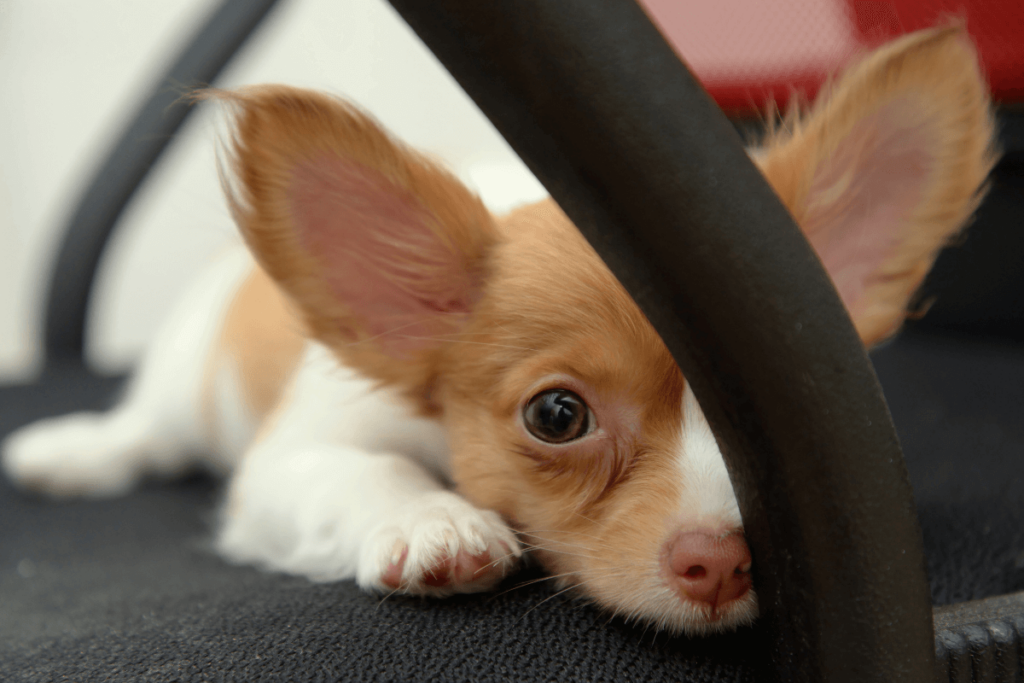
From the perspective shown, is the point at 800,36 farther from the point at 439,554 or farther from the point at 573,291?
the point at 439,554

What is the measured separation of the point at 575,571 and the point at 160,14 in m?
3.57

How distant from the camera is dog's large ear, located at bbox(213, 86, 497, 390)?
94 cm

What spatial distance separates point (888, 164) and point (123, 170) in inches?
83.9

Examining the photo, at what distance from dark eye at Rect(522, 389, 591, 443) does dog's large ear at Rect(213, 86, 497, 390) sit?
0.19 metres

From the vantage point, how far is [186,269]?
12.6 ft

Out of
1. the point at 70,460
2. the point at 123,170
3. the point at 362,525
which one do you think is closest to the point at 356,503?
the point at 362,525

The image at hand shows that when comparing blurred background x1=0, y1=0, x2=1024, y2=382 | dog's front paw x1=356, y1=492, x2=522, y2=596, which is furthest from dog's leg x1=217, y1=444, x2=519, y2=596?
blurred background x1=0, y1=0, x2=1024, y2=382

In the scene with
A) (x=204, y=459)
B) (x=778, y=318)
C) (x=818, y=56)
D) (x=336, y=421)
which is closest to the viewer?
(x=778, y=318)

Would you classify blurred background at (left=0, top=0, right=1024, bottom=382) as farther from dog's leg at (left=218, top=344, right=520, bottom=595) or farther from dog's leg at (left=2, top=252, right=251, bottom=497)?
dog's leg at (left=218, top=344, right=520, bottom=595)

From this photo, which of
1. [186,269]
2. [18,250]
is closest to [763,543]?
[186,269]

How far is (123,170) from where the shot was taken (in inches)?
92.8

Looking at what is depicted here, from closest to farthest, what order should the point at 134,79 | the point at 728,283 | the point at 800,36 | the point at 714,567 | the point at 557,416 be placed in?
1. the point at 728,283
2. the point at 714,567
3. the point at 557,416
4. the point at 800,36
5. the point at 134,79

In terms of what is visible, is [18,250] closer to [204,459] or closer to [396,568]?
[204,459]

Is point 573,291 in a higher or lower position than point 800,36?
lower
